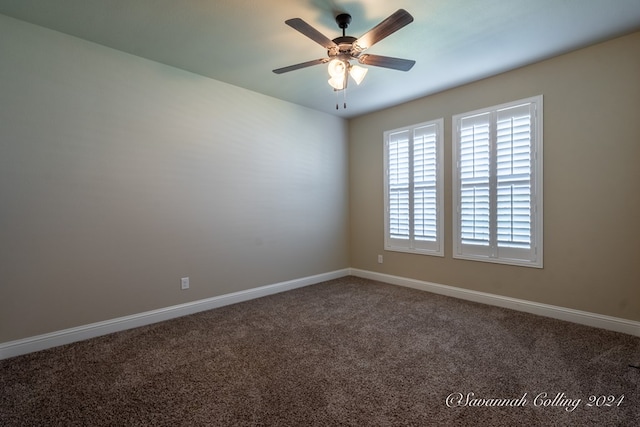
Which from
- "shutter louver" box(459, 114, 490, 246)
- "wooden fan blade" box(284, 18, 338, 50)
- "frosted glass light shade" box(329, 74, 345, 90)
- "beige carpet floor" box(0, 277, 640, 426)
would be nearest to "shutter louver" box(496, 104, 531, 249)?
"shutter louver" box(459, 114, 490, 246)

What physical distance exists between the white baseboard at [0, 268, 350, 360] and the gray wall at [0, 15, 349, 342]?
61 mm

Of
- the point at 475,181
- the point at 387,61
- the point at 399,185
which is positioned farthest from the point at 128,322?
the point at 475,181

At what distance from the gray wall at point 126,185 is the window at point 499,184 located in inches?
86.8

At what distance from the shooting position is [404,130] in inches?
172

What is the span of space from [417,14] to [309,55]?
3.47 feet

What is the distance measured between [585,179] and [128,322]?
466 cm

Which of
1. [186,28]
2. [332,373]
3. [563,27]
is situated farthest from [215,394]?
[563,27]

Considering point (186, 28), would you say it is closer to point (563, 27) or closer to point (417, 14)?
point (417, 14)

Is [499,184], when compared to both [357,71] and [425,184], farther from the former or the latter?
[357,71]

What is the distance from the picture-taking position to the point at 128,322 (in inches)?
117

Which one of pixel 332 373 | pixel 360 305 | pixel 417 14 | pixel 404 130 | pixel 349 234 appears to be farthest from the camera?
pixel 349 234

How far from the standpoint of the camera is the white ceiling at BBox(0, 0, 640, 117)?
2.26 meters

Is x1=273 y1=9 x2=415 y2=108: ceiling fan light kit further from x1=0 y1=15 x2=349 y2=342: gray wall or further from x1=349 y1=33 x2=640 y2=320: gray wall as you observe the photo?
x1=349 y1=33 x2=640 y2=320: gray wall

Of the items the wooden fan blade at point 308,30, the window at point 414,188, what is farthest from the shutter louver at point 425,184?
the wooden fan blade at point 308,30
